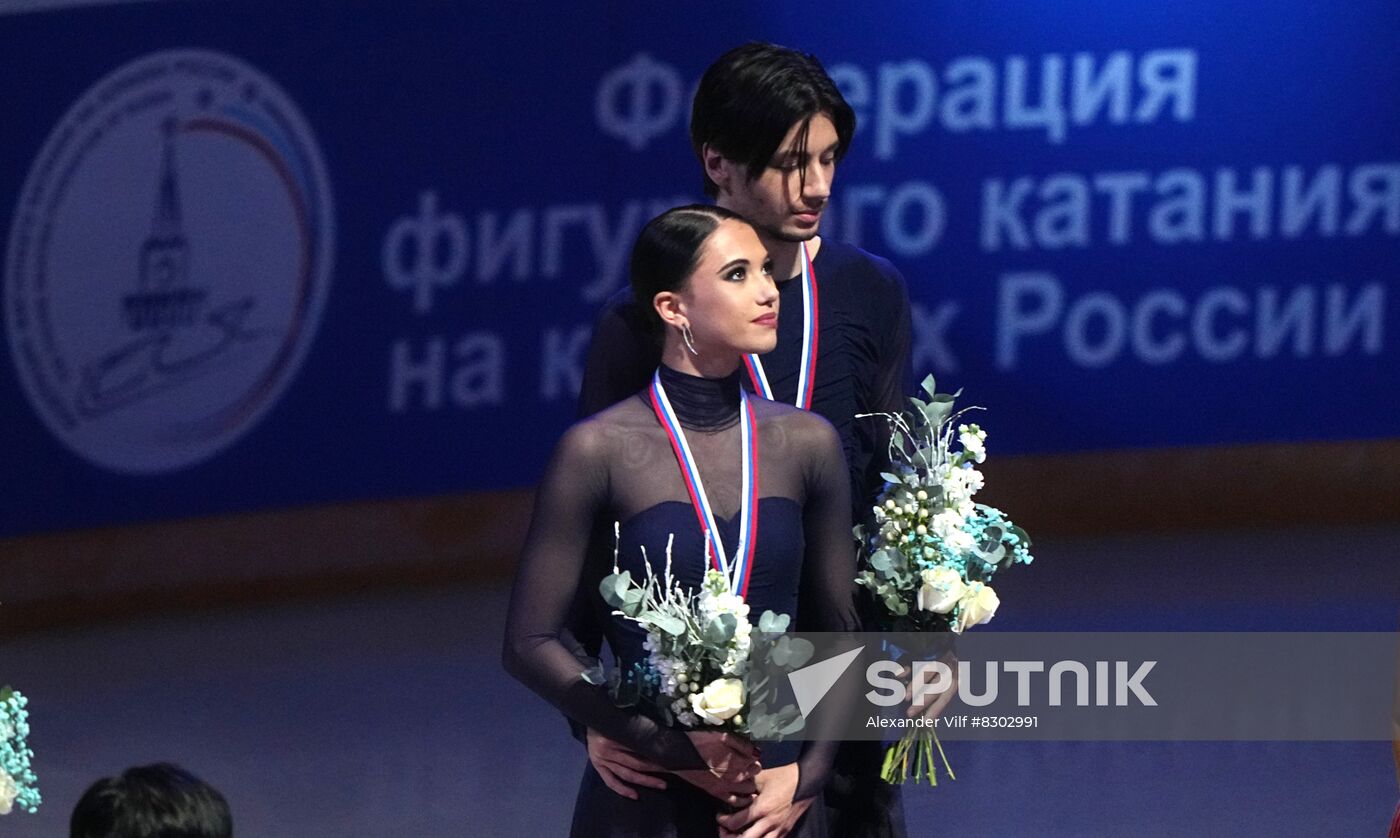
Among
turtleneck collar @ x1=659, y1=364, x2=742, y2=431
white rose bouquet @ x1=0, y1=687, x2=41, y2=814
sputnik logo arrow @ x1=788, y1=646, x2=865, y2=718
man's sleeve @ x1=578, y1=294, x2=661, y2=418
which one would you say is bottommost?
white rose bouquet @ x1=0, y1=687, x2=41, y2=814

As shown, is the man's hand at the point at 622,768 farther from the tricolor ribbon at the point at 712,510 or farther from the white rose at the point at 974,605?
the white rose at the point at 974,605

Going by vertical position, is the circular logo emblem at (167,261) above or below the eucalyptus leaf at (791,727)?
above

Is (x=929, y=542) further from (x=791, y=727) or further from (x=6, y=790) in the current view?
(x=6, y=790)

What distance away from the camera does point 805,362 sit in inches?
151

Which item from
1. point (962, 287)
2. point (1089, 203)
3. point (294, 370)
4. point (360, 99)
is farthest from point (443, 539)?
point (1089, 203)

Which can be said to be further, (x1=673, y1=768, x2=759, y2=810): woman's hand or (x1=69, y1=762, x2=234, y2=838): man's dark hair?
(x1=673, y1=768, x2=759, y2=810): woman's hand

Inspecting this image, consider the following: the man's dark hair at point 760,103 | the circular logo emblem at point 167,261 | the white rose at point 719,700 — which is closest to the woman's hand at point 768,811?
the white rose at point 719,700

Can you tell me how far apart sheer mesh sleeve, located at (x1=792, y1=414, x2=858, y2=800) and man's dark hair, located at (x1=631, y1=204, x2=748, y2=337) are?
0.30 meters

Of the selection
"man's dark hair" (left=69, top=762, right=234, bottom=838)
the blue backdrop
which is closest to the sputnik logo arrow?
"man's dark hair" (left=69, top=762, right=234, bottom=838)

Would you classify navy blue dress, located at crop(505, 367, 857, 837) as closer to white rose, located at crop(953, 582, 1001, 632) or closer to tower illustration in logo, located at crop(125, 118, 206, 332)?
white rose, located at crop(953, 582, 1001, 632)

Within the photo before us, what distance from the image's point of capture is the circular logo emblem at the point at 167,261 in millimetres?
7406

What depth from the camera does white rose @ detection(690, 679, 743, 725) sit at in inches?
126

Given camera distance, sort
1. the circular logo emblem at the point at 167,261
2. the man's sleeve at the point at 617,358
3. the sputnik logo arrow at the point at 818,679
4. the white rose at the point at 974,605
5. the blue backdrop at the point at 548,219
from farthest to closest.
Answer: the blue backdrop at the point at 548,219 < the circular logo emblem at the point at 167,261 < the white rose at the point at 974,605 < the man's sleeve at the point at 617,358 < the sputnik logo arrow at the point at 818,679

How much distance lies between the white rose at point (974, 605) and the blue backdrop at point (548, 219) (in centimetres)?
448
